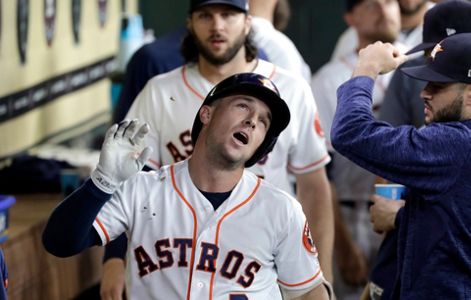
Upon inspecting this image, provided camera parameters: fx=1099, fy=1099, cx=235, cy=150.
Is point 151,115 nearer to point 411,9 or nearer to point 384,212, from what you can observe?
point 384,212

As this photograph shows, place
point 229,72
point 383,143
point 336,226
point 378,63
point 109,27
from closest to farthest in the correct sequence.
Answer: point 383,143 → point 378,63 → point 229,72 → point 336,226 → point 109,27

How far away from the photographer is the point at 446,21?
351 cm

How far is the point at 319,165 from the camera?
381 cm

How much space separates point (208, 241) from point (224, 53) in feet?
3.22

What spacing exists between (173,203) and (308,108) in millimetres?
931

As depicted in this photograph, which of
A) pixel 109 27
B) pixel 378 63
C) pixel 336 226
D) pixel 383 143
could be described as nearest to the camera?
pixel 383 143

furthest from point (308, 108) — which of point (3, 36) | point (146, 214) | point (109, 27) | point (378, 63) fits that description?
point (109, 27)

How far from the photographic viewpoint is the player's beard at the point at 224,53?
3664 mm

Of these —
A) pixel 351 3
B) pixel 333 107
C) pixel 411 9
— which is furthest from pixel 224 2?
pixel 411 9

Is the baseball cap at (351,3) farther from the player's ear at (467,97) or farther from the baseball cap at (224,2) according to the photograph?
the player's ear at (467,97)

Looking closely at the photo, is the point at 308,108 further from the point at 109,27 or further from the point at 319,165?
the point at 109,27

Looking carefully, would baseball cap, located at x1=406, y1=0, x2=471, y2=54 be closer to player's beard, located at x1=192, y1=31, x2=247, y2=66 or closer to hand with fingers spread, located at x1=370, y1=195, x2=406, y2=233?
hand with fingers spread, located at x1=370, y1=195, x2=406, y2=233

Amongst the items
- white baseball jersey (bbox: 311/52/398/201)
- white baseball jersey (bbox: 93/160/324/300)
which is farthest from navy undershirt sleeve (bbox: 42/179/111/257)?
white baseball jersey (bbox: 311/52/398/201)

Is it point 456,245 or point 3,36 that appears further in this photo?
point 3,36
